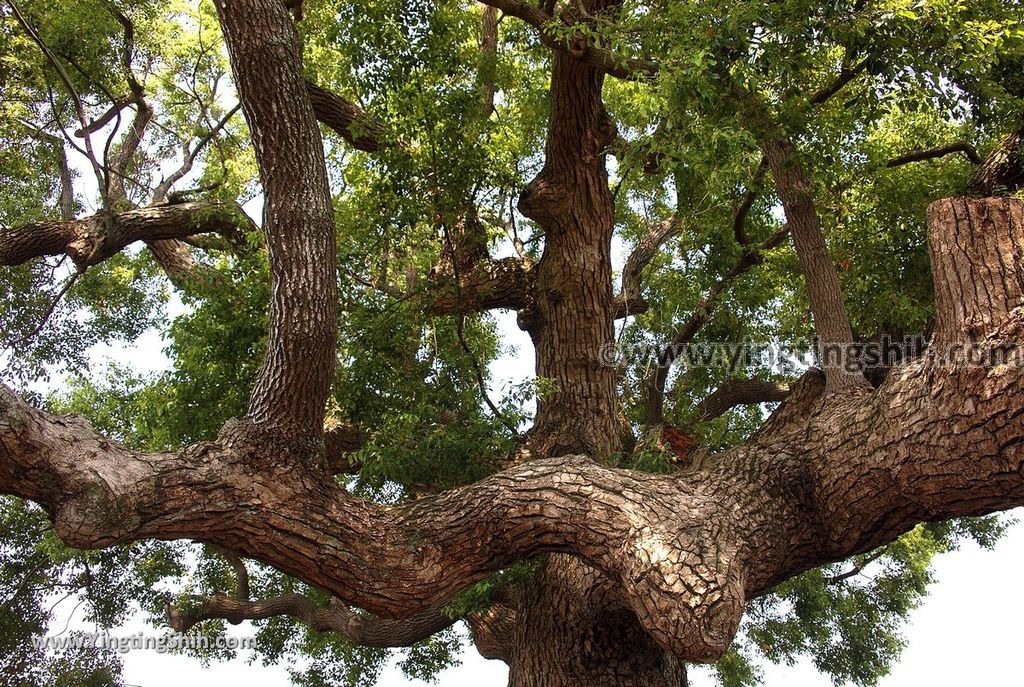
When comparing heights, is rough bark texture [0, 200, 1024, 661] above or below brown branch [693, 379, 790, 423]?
below

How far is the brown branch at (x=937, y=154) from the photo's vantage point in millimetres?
8375


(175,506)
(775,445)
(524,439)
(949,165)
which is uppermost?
(949,165)

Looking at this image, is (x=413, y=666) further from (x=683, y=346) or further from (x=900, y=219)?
(x=900, y=219)

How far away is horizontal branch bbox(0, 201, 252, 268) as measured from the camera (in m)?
8.70

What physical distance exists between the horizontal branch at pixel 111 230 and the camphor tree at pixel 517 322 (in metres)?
0.04

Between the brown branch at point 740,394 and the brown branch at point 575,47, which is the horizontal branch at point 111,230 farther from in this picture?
the brown branch at point 740,394

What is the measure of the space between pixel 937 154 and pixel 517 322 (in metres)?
3.88

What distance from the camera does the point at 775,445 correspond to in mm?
6273

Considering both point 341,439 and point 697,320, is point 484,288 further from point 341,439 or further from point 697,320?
Result: point 697,320

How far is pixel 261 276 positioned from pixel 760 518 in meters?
4.74

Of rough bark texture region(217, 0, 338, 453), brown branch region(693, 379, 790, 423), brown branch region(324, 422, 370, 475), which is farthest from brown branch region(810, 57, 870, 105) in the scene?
brown branch region(324, 422, 370, 475)

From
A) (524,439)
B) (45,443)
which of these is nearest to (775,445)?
(524,439)

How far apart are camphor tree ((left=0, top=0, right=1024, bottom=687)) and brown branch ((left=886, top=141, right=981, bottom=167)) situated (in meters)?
0.05

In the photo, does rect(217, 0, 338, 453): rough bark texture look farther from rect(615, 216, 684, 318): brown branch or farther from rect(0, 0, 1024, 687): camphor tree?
rect(615, 216, 684, 318): brown branch
